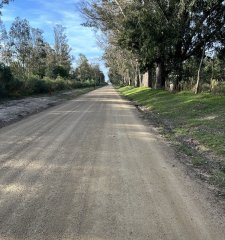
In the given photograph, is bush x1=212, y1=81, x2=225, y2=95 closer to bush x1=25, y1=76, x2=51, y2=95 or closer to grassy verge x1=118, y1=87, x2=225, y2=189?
grassy verge x1=118, y1=87, x2=225, y2=189

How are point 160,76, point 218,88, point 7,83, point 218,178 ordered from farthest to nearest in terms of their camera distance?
point 160,76, point 7,83, point 218,88, point 218,178

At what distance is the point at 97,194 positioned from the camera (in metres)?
6.02

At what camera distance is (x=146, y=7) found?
29156mm

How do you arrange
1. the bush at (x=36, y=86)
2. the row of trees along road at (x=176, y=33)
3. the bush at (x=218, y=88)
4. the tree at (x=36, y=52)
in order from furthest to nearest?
the tree at (x=36, y=52) → the bush at (x=36, y=86) → the row of trees along road at (x=176, y=33) → the bush at (x=218, y=88)

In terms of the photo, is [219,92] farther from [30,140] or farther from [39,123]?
[30,140]

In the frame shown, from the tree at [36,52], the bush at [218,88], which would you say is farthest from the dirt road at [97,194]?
the tree at [36,52]

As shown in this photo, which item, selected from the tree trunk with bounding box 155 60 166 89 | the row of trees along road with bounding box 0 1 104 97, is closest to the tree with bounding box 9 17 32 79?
the row of trees along road with bounding box 0 1 104 97

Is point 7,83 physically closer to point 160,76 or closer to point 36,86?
point 36,86

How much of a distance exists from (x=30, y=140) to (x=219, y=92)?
14343mm

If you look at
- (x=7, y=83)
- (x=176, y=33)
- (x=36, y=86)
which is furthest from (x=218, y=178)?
(x=36, y=86)

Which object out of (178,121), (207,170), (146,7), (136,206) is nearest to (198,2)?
(146,7)

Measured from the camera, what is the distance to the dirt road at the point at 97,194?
470cm

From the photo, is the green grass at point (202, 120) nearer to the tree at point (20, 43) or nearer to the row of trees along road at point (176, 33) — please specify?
the row of trees along road at point (176, 33)

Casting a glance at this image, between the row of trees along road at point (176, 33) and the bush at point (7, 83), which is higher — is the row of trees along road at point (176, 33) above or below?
above
